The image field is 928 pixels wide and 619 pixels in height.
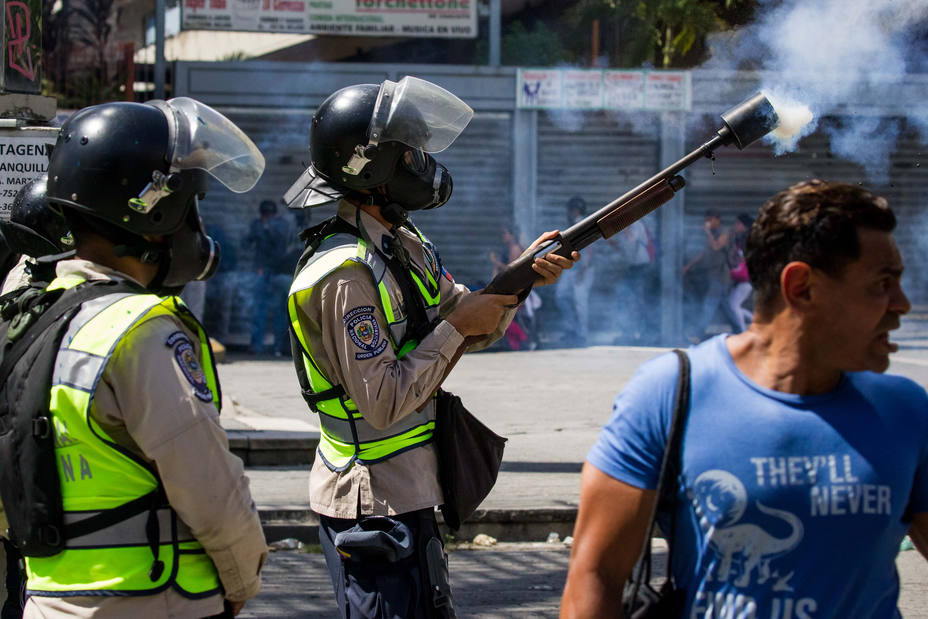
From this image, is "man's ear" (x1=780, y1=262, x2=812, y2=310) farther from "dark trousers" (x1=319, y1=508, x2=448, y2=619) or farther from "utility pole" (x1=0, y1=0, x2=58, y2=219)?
"utility pole" (x1=0, y1=0, x2=58, y2=219)

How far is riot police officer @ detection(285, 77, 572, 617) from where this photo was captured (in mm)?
2926

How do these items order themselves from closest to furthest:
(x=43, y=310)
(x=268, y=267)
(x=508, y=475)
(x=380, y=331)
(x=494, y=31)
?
1. (x=43, y=310)
2. (x=380, y=331)
3. (x=508, y=475)
4. (x=268, y=267)
5. (x=494, y=31)

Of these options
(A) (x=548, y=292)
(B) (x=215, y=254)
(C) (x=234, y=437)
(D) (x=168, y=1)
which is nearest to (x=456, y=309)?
(B) (x=215, y=254)

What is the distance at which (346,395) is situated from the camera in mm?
3057

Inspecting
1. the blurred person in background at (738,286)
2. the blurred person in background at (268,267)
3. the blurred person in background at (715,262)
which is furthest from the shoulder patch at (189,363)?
the blurred person in background at (715,262)

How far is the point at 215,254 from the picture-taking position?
2.56 metres

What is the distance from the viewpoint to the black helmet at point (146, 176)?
2.40 m

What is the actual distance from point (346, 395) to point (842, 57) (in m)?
12.1

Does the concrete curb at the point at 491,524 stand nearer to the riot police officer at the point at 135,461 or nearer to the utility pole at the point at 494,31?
the riot police officer at the point at 135,461

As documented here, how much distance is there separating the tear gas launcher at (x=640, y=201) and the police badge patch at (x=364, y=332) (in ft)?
1.47

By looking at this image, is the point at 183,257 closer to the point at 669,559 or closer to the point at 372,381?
the point at 372,381

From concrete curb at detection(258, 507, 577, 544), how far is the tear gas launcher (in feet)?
10.6

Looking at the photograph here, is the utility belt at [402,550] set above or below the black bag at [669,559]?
below

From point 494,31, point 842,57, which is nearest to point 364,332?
point 842,57
